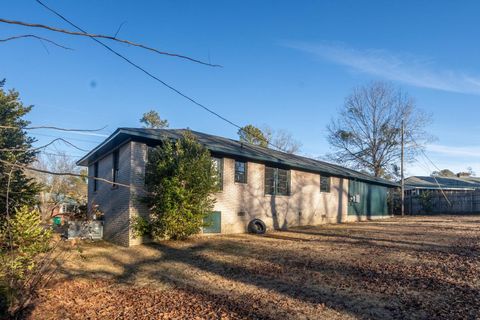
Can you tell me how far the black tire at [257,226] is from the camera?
52.0 ft

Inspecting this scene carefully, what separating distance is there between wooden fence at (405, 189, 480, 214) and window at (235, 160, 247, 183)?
21194mm

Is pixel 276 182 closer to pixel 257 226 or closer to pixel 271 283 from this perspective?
pixel 257 226

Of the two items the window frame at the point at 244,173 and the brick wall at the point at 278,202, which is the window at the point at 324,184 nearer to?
the brick wall at the point at 278,202

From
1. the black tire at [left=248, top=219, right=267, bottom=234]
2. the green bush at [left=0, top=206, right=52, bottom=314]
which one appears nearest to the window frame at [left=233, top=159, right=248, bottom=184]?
the black tire at [left=248, top=219, right=267, bottom=234]

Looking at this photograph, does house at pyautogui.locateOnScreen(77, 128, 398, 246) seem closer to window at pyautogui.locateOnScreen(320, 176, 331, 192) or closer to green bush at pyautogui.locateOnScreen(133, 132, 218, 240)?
window at pyautogui.locateOnScreen(320, 176, 331, 192)

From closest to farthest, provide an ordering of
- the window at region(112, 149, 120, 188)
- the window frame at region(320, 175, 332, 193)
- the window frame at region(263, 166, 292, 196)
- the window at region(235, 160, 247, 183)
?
the window at region(112, 149, 120, 188)
the window at region(235, 160, 247, 183)
the window frame at region(263, 166, 292, 196)
the window frame at region(320, 175, 332, 193)

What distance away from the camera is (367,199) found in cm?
2598

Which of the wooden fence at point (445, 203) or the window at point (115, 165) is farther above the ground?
the window at point (115, 165)

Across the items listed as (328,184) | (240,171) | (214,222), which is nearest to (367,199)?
(328,184)

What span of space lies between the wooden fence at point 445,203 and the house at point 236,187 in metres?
12.4

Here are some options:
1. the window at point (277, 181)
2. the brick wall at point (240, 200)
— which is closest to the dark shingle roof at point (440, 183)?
the brick wall at point (240, 200)

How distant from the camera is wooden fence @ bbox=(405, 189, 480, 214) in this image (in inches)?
1183

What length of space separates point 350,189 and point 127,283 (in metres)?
19.0

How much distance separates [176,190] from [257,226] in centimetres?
544
